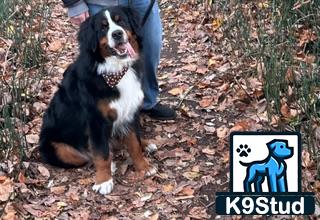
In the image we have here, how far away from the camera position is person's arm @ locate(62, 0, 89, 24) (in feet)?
12.0

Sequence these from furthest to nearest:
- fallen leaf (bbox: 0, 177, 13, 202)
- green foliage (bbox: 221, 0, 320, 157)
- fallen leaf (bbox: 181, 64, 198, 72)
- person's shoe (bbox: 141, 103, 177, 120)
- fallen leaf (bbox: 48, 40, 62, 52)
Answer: fallen leaf (bbox: 48, 40, 62, 52) < fallen leaf (bbox: 181, 64, 198, 72) < person's shoe (bbox: 141, 103, 177, 120) < green foliage (bbox: 221, 0, 320, 157) < fallen leaf (bbox: 0, 177, 13, 202)

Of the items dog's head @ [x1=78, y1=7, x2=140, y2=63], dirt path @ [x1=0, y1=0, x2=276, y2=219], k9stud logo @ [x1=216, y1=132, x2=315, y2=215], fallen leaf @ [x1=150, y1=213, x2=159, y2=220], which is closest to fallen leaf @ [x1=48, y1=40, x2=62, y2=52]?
dirt path @ [x1=0, y1=0, x2=276, y2=219]

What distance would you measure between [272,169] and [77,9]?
1.98 m

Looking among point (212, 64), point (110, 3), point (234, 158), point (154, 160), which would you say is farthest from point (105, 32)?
point (212, 64)

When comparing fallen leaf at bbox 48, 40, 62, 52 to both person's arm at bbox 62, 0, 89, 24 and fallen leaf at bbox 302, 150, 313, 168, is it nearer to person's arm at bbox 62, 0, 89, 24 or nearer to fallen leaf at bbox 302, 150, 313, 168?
person's arm at bbox 62, 0, 89, 24

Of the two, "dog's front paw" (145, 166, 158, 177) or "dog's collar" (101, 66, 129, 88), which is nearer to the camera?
"dog's collar" (101, 66, 129, 88)

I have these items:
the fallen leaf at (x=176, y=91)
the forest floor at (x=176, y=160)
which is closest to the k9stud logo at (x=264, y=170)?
the forest floor at (x=176, y=160)

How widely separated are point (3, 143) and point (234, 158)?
2.28 metres

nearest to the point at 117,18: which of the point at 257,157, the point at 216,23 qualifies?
the point at 257,157

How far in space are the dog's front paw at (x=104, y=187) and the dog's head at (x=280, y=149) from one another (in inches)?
70.1

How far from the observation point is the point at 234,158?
234cm

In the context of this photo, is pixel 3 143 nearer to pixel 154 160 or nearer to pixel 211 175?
pixel 154 160

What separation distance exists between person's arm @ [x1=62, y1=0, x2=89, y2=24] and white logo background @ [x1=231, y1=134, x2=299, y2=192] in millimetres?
1802

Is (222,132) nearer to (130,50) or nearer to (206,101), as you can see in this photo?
(206,101)
